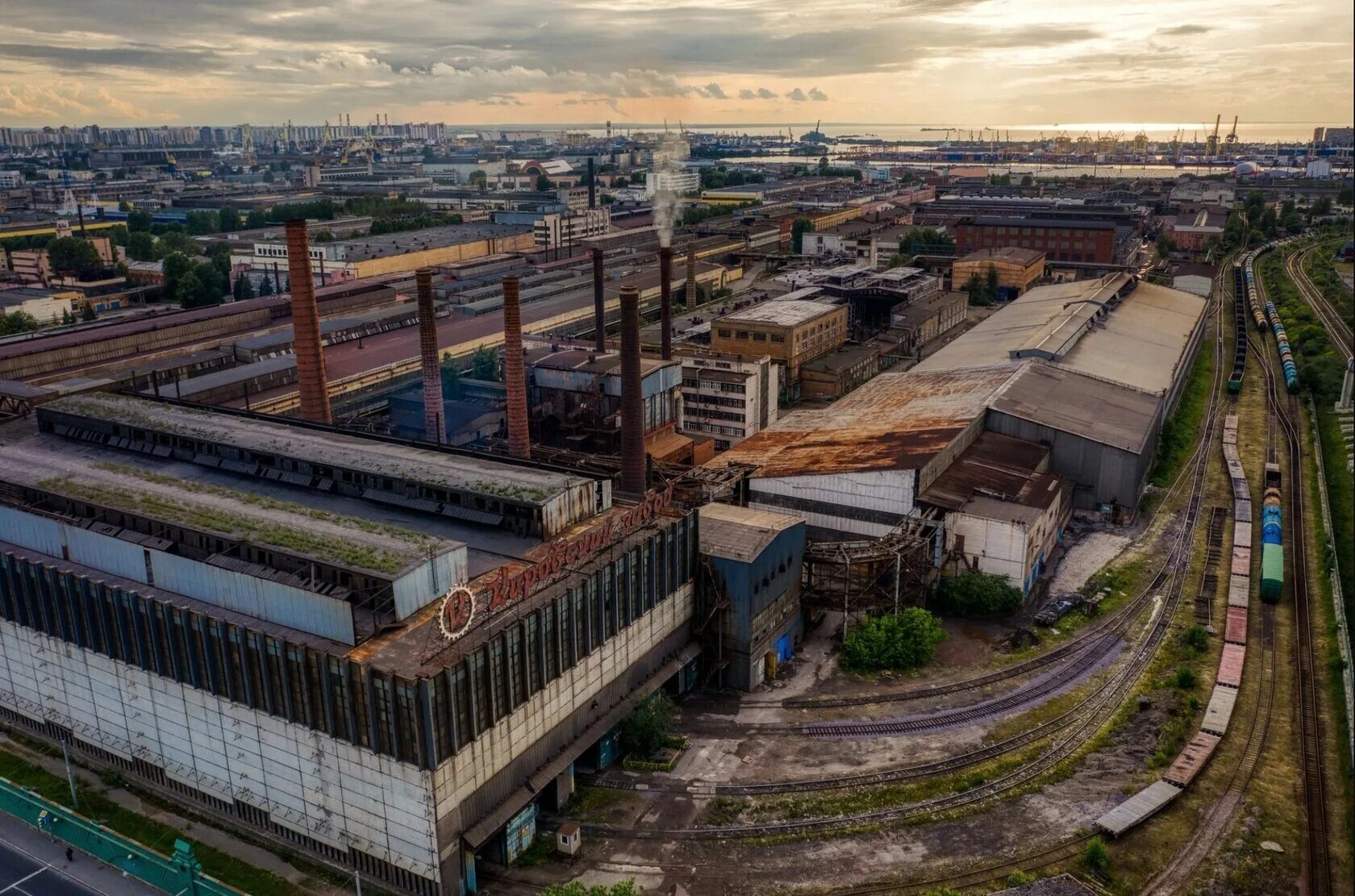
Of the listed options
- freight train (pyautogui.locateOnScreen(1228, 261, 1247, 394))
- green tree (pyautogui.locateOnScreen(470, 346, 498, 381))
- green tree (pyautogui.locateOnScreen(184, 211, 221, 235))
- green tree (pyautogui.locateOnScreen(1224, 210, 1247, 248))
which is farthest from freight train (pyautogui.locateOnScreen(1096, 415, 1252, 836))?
green tree (pyautogui.locateOnScreen(184, 211, 221, 235))

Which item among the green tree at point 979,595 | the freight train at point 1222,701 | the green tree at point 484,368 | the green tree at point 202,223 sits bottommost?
the freight train at point 1222,701

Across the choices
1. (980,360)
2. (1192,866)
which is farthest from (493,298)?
(1192,866)

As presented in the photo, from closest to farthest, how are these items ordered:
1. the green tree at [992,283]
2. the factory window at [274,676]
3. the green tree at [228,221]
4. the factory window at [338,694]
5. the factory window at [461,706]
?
1. the factory window at [461,706]
2. the factory window at [338,694]
3. the factory window at [274,676]
4. the green tree at [992,283]
5. the green tree at [228,221]

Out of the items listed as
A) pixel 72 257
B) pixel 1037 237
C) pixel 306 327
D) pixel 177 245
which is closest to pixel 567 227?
pixel 177 245

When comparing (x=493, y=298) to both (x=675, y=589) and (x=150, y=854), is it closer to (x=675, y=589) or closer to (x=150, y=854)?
(x=675, y=589)

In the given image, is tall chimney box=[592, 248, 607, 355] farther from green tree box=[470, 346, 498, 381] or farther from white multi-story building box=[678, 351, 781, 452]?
green tree box=[470, 346, 498, 381]

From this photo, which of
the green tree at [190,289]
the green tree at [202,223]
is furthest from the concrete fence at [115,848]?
the green tree at [202,223]

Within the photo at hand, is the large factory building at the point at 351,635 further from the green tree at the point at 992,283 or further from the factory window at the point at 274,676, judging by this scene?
the green tree at the point at 992,283
